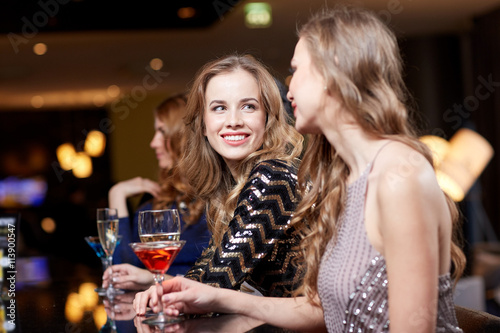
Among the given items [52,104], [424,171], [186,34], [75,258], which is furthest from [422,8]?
[52,104]

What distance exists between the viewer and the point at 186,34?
797cm

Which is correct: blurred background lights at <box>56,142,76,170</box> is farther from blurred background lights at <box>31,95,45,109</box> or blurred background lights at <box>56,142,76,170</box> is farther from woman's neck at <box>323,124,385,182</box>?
woman's neck at <box>323,124,385,182</box>

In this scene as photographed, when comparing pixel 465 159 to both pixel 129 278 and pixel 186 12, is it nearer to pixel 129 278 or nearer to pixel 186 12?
pixel 186 12

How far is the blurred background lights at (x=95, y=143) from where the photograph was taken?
1348 centimetres

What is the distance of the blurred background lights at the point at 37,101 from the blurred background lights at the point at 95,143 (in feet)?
3.82

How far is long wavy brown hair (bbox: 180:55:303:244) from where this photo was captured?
1936mm

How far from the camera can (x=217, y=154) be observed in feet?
6.90

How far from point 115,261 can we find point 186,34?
5.62 meters

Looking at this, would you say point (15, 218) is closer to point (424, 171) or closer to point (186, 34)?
point (424, 171)

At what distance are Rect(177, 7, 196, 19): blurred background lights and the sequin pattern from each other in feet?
17.1

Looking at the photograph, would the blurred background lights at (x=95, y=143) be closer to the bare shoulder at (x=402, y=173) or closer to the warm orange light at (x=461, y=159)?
the warm orange light at (x=461, y=159)

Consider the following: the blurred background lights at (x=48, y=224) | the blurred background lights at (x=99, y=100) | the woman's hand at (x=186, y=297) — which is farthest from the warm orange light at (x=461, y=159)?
the blurred background lights at (x=99, y=100)

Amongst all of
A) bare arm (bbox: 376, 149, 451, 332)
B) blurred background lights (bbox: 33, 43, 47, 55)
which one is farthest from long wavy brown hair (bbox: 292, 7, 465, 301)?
blurred background lights (bbox: 33, 43, 47, 55)

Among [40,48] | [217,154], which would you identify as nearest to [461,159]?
[217,154]
